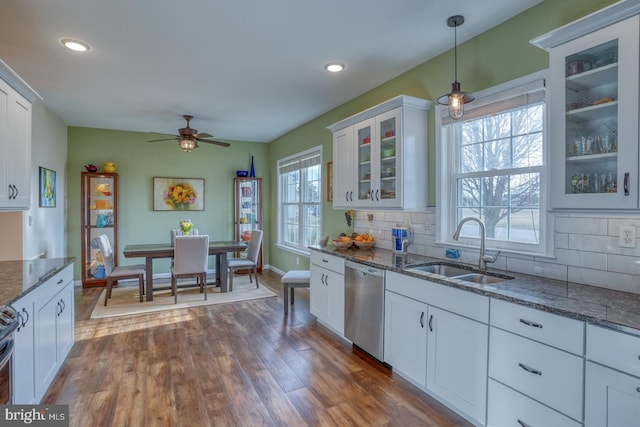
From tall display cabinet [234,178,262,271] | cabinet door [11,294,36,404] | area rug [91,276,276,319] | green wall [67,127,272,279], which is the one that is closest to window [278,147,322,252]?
tall display cabinet [234,178,262,271]

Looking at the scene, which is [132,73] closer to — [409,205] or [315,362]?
[409,205]

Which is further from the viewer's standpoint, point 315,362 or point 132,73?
point 132,73

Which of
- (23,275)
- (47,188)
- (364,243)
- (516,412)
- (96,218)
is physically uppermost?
(47,188)

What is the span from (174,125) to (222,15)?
355cm

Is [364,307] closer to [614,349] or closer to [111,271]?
[614,349]

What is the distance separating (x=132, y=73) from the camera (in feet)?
11.1

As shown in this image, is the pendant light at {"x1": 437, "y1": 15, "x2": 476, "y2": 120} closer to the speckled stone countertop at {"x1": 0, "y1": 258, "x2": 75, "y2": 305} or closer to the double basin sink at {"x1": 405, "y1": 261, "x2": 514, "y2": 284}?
the double basin sink at {"x1": 405, "y1": 261, "x2": 514, "y2": 284}

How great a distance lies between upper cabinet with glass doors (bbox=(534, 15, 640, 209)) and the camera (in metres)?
1.59

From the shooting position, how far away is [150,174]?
6129 mm

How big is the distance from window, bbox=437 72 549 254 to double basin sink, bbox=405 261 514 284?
26 cm

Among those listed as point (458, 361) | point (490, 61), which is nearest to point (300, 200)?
point (490, 61)

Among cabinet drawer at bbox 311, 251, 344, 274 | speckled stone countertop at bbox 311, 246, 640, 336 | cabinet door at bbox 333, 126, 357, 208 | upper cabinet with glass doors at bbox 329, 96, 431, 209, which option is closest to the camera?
speckled stone countertop at bbox 311, 246, 640, 336

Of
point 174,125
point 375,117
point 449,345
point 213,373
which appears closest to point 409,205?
point 375,117

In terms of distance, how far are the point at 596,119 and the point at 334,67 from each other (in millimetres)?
2176
